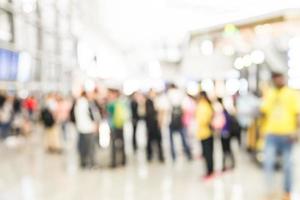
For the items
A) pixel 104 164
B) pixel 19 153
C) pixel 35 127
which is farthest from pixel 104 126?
pixel 35 127

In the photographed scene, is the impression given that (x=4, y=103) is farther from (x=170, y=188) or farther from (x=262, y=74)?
(x=170, y=188)

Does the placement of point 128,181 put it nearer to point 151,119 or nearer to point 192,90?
point 151,119

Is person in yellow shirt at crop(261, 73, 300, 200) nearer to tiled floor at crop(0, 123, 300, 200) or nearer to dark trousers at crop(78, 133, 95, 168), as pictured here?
tiled floor at crop(0, 123, 300, 200)

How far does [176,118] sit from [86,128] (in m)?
1.89

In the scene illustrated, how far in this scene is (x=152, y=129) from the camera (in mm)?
10984

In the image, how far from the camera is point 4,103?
1401 centimetres

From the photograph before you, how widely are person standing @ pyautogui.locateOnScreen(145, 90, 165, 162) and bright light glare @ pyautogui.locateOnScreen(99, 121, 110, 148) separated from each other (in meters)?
0.86

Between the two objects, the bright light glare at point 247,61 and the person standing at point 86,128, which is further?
the bright light glare at point 247,61

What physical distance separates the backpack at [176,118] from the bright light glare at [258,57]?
3.00 meters

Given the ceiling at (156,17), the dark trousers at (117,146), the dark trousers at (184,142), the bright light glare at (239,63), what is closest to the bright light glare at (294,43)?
the ceiling at (156,17)

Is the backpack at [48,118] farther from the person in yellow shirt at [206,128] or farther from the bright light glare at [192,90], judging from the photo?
the person in yellow shirt at [206,128]

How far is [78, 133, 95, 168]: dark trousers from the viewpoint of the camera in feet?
32.4

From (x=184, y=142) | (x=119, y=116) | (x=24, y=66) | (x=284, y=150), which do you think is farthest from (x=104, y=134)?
(x=284, y=150)

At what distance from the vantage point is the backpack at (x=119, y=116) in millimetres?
10212
